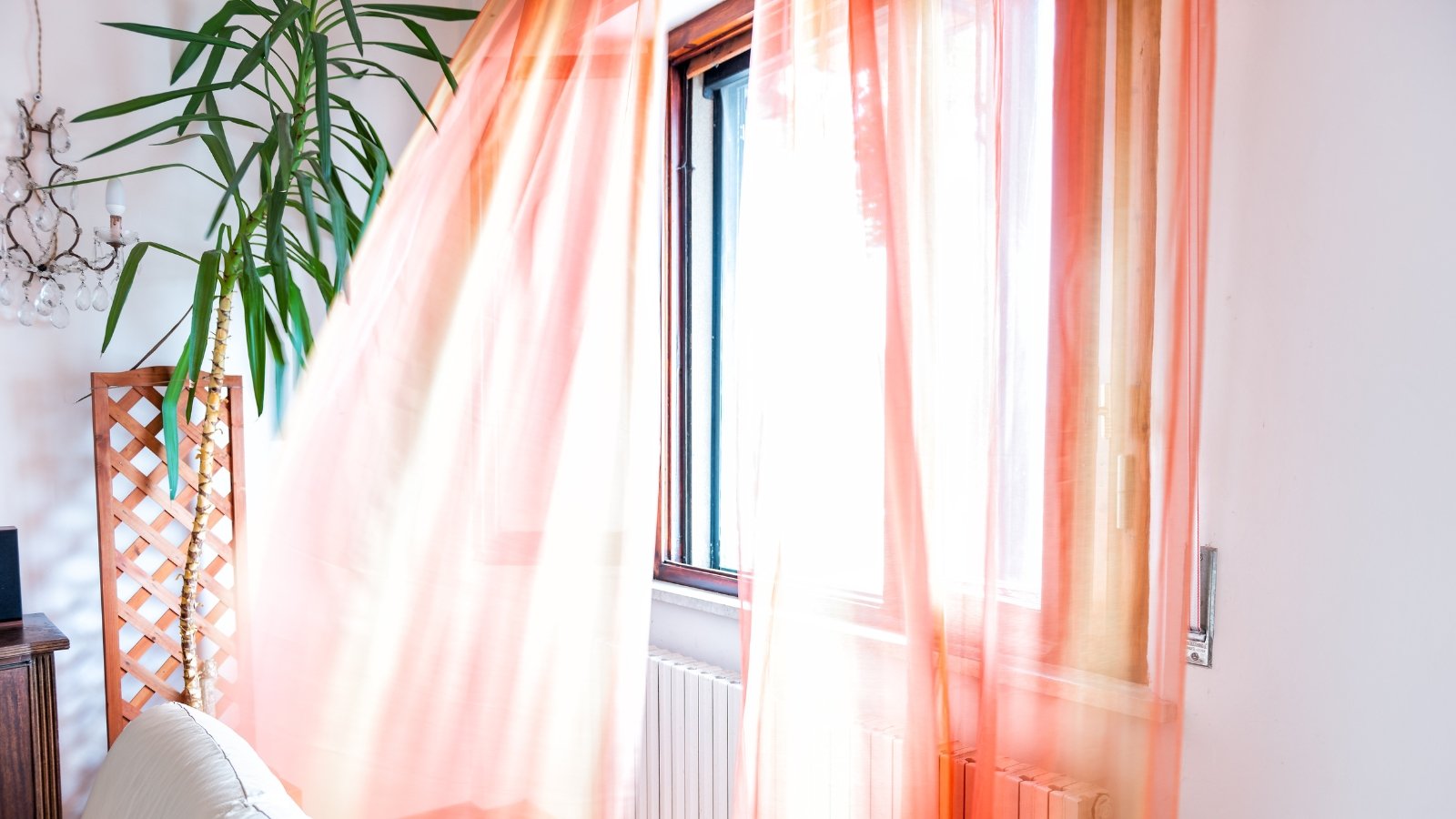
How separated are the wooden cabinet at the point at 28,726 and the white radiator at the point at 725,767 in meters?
1.16

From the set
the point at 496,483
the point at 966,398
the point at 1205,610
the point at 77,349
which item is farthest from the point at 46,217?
the point at 1205,610

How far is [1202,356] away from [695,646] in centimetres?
141

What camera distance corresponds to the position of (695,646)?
2.24m

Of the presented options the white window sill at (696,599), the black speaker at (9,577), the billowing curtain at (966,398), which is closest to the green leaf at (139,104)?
the black speaker at (9,577)

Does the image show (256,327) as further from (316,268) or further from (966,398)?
(966,398)

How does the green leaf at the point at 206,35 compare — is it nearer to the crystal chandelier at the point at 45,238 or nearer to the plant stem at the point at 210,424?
the plant stem at the point at 210,424

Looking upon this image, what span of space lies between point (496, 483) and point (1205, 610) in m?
1.10

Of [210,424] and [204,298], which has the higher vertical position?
[204,298]

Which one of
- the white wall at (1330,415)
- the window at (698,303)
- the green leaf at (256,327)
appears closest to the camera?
the white wall at (1330,415)

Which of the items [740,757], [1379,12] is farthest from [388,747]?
[1379,12]

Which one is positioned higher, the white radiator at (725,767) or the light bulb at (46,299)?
the light bulb at (46,299)

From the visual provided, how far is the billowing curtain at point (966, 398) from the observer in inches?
44.7

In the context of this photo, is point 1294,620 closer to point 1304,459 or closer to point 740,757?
point 1304,459

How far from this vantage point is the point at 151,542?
221 centimetres
